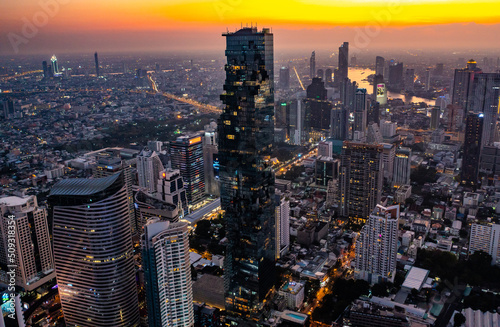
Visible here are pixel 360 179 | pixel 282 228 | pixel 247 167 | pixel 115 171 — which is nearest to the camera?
pixel 247 167

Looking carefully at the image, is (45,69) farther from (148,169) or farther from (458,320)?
(458,320)

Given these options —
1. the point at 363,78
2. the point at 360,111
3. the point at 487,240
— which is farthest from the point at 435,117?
the point at 487,240

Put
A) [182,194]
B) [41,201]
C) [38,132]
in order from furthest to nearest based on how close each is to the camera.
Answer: [38,132] < [182,194] < [41,201]

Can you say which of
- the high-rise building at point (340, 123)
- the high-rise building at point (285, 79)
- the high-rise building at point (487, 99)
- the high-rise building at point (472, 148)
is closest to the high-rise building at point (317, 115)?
the high-rise building at point (340, 123)

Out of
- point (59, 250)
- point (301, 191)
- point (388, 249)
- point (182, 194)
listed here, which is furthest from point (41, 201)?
point (388, 249)

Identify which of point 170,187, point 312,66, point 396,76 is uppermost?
point 312,66

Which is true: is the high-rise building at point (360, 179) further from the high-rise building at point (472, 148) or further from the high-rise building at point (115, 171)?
the high-rise building at point (115, 171)

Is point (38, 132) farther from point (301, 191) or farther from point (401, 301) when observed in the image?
point (401, 301)
